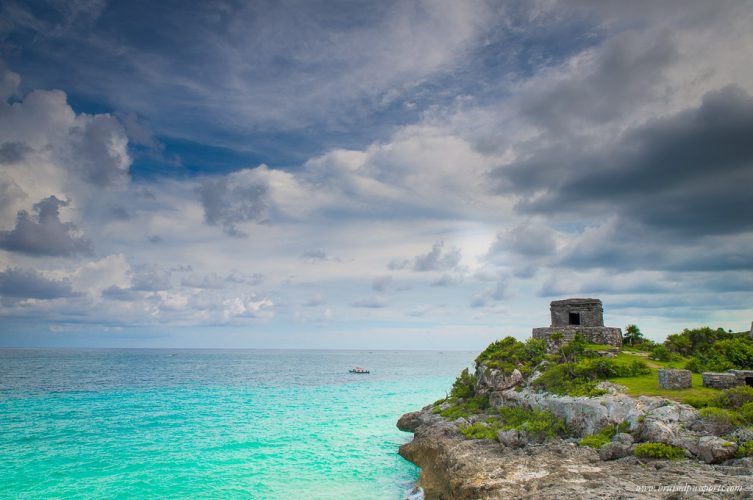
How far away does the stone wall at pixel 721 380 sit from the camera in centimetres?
1962

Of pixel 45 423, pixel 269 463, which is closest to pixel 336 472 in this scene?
pixel 269 463

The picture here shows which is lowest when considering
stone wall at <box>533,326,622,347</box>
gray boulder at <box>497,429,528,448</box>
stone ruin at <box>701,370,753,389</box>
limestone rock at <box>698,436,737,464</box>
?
gray boulder at <box>497,429,528,448</box>

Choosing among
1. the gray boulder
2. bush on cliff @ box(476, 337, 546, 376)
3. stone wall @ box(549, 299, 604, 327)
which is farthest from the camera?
stone wall @ box(549, 299, 604, 327)

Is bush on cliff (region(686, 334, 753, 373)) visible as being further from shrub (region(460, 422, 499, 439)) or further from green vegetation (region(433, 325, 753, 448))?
shrub (region(460, 422, 499, 439))

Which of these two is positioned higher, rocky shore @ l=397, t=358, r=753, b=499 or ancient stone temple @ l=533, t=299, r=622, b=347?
ancient stone temple @ l=533, t=299, r=622, b=347

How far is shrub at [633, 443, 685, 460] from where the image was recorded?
49.5 feet

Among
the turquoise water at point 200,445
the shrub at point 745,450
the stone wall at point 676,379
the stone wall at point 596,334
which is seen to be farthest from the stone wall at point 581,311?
the shrub at point 745,450

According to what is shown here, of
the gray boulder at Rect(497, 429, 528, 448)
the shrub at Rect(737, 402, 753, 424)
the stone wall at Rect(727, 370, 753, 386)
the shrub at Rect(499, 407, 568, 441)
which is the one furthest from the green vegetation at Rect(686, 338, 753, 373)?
the gray boulder at Rect(497, 429, 528, 448)

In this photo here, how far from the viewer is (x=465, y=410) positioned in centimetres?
3097

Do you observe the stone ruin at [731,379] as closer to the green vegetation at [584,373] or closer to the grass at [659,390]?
the grass at [659,390]

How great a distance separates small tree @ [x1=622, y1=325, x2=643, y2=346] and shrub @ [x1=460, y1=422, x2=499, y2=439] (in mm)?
20576

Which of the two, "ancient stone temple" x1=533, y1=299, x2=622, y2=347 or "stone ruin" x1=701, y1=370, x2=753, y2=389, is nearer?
"stone ruin" x1=701, y1=370, x2=753, y2=389

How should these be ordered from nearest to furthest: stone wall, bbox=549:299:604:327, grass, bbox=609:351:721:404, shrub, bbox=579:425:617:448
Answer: shrub, bbox=579:425:617:448
grass, bbox=609:351:721:404
stone wall, bbox=549:299:604:327

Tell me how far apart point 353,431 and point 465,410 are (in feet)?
37.9
